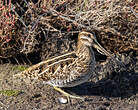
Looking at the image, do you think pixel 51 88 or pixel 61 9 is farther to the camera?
pixel 61 9

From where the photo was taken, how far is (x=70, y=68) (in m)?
4.41

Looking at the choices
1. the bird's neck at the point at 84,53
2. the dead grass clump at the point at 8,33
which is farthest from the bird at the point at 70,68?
the dead grass clump at the point at 8,33

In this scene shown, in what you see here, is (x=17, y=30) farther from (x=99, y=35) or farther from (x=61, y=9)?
(x=99, y=35)

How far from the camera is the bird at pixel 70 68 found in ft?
14.4

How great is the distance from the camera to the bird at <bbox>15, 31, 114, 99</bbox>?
4391 millimetres

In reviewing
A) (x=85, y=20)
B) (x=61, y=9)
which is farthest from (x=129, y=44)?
(x=61, y=9)

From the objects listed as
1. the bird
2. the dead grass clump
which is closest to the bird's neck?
the bird

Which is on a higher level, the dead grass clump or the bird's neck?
the dead grass clump

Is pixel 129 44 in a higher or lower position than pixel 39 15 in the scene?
lower

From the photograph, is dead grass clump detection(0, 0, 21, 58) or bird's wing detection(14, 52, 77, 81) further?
dead grass clump detection(0, 0, 21, 58)

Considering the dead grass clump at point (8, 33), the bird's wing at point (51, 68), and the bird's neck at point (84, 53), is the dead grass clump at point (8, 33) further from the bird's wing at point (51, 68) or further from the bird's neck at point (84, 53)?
the bird's neck at point (84, 53)

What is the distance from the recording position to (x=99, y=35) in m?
5.61

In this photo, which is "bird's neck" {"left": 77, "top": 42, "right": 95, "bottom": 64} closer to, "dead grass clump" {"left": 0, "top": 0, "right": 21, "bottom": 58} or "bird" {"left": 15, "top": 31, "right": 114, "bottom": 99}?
"bird" {"left": 15, "top": 31, "right": 114, "bottom": 99}

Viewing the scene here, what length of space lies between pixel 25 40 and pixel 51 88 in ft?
2.72
